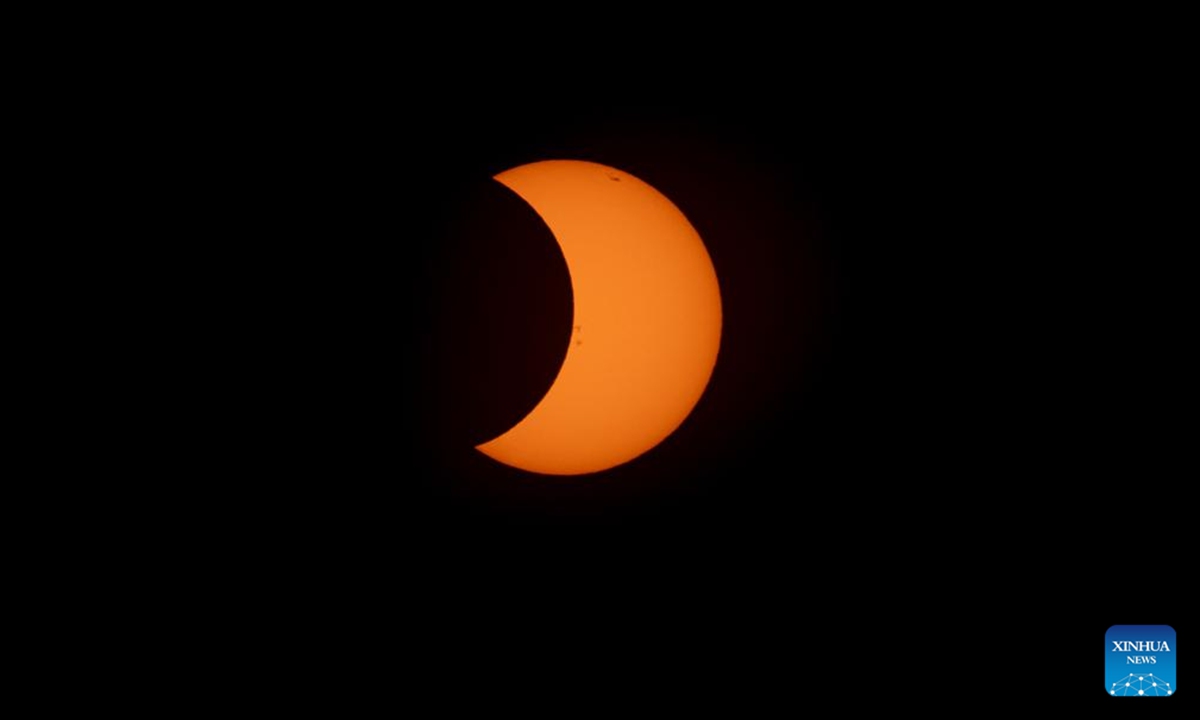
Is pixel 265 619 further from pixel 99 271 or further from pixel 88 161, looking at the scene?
pixel 88 161

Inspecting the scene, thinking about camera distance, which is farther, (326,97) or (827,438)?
(827,438)

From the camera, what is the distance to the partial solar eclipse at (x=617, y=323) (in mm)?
2236

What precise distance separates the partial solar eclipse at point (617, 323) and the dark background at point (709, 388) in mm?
112

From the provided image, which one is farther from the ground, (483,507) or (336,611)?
(483,507)

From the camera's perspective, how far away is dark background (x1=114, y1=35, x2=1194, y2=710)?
1.99 m

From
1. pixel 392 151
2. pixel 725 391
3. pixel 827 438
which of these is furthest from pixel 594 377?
pixel 392 151

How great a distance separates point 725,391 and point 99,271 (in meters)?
1.62

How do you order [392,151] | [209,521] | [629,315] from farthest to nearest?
[629,315] → [209,521] → [392,151]

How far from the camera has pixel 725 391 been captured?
2131 mm

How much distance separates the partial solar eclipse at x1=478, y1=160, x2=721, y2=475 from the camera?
2.24 m

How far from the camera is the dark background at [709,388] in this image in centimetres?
199

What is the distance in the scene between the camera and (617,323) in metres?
2.54

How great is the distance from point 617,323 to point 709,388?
0.50 metres

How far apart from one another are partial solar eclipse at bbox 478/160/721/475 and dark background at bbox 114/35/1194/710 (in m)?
0.11
